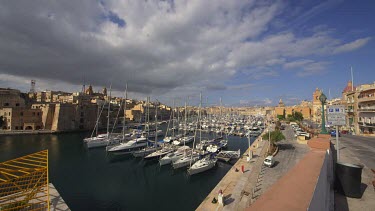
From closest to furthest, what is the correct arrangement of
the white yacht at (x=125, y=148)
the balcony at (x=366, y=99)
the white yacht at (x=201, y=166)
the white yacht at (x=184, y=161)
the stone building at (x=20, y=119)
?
→ the white yacht at (x=201, y=166), the white yacht at (x=184, y=161), the white yacht at (x=125, y=148), the balcony at (x=366, y=99), the stone building at (x=20, y=119)

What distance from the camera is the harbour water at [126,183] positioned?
15.7 meters

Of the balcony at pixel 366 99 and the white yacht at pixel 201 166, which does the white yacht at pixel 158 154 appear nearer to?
the white yacht at pixel 201 166

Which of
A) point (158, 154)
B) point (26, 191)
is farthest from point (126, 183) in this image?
point (26, 191)

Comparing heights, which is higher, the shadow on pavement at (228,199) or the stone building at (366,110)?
the stone building at (366,110)

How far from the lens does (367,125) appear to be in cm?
3506

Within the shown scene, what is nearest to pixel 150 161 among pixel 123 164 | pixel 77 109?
pixel 123 164

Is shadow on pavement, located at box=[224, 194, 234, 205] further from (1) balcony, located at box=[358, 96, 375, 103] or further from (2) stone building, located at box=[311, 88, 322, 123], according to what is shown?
(2) stone building, located at box=[311, 88, 322, 123]

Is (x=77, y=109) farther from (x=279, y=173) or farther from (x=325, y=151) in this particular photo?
(x=325, y=151)

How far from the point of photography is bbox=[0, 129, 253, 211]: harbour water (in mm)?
15672

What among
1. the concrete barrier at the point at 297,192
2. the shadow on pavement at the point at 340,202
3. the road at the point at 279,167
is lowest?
the road at the point at 279,167

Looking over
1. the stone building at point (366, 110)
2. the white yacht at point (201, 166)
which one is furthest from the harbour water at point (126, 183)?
the stone building at point (366, 110)

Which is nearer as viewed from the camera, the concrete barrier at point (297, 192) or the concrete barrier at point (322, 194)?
the concrete barrier at point (297, 192)

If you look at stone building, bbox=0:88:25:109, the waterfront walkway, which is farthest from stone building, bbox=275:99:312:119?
stone building, bbox=0:88:25:109

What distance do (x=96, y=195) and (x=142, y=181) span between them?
482 cm
